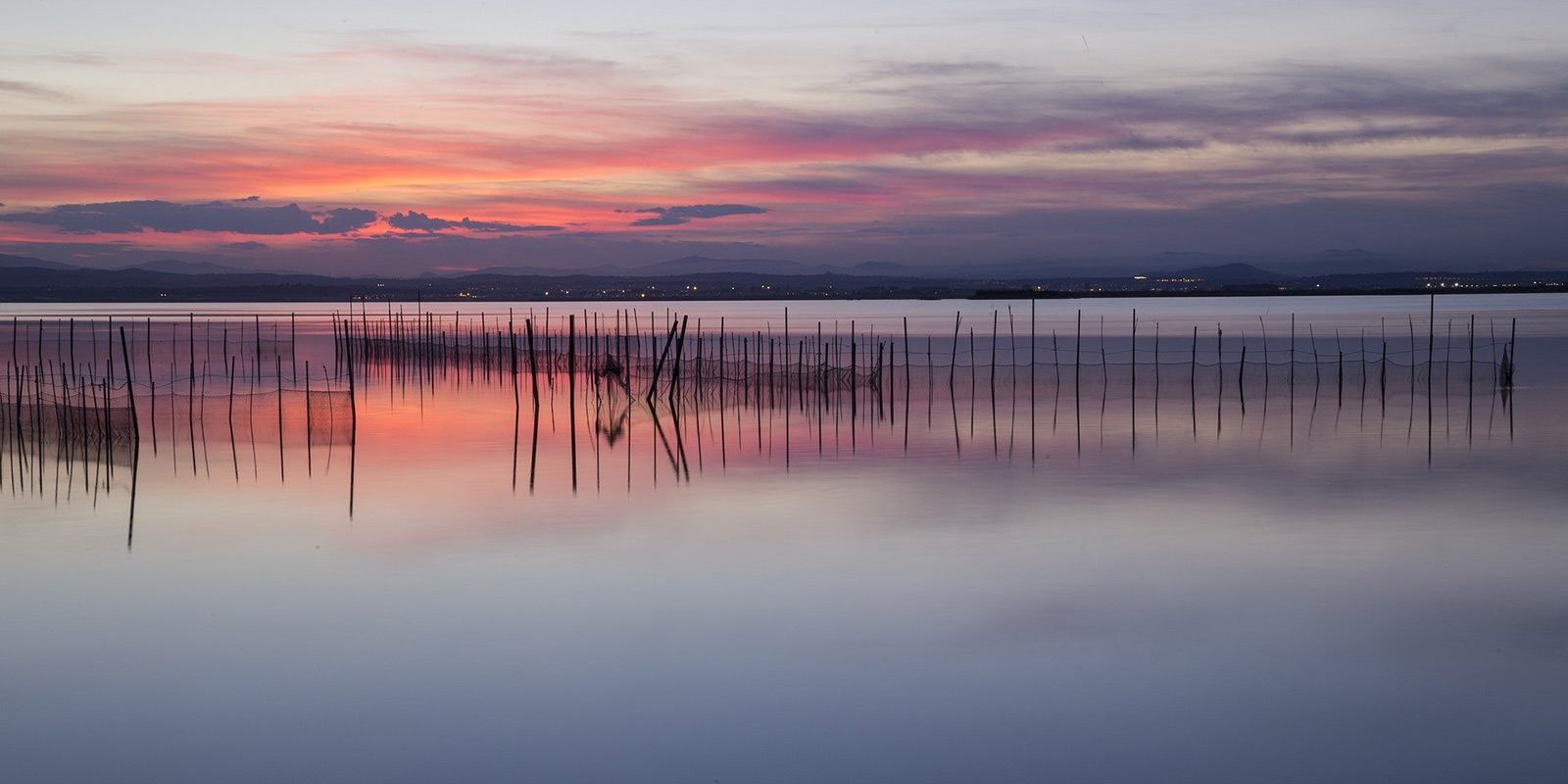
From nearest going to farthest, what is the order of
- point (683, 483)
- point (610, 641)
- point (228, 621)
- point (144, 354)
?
point (610, 641), point (228, 621), point (683, 483), point (144, 354)

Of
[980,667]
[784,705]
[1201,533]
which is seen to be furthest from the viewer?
[1201,533]

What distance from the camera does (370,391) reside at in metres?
26.2

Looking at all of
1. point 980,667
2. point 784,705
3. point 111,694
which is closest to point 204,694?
point 111,694

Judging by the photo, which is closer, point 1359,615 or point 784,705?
point 784,705

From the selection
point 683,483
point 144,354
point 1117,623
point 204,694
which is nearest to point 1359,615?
point 1117,623

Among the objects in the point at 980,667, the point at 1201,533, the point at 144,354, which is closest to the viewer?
the point at 980,667

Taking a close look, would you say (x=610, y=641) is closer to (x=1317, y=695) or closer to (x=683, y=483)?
(x=1317, y=695)

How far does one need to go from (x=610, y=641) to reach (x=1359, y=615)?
13.3 ft

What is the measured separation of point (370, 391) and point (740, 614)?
1970 centimetres

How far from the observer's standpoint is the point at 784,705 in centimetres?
617

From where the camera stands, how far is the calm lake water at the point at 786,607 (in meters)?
5.69

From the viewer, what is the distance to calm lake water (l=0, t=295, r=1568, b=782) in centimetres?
569

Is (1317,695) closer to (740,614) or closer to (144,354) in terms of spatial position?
(740,614)

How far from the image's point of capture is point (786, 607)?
816 cm
